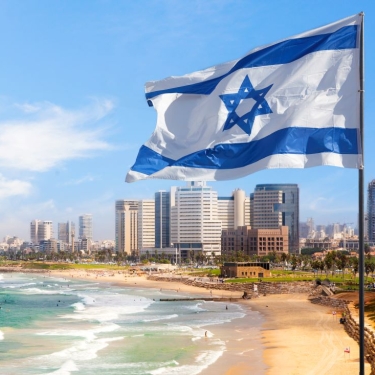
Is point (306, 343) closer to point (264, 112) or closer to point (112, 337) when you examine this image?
point (112, 337)

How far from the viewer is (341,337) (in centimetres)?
4966

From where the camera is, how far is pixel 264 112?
464 inches

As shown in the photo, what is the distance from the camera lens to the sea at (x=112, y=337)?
39.5 m

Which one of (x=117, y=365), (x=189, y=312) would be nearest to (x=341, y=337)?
(x=117, y=365)

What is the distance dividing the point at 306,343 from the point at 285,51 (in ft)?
129

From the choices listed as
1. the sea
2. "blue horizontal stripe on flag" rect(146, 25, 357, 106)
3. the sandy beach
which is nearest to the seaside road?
the sandy beach

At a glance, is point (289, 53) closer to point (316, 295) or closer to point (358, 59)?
point (358, 59)

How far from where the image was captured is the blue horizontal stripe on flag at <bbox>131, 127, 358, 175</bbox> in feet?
35.1

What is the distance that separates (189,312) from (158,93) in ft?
204

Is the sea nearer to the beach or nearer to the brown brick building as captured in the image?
the beach

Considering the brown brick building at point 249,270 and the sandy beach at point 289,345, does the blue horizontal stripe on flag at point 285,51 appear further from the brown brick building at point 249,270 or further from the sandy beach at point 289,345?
the brown brick building at point 249,270

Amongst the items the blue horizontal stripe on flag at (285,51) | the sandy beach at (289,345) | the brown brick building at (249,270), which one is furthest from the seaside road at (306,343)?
the brown brick building at (249,270)

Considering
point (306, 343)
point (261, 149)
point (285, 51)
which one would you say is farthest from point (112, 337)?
point (285, 51)

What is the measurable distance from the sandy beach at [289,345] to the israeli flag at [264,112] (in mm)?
25409
